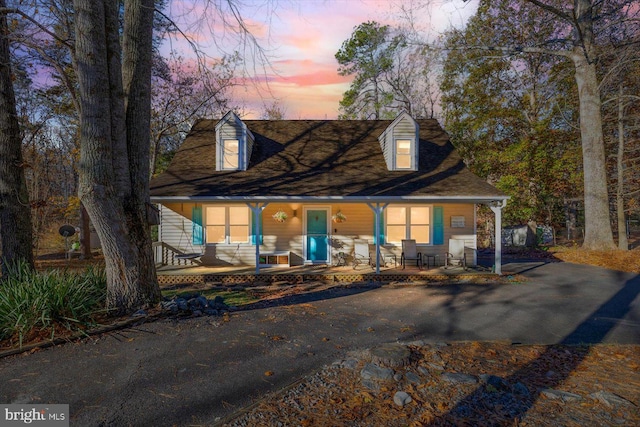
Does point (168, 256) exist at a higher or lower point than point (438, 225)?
lower

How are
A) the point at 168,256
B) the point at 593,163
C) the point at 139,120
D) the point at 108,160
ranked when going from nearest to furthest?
1. the point at 108,160
2. the point at 139,120
3. the point at 168,256
4. the point at 593,163

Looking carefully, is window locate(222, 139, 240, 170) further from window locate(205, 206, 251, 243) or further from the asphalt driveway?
the asphalt driveway

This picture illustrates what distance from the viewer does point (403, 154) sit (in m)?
Result: 13.0

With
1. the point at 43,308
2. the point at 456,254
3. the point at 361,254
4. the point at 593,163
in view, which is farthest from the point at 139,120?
the point at 593,163

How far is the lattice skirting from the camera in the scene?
10430mm

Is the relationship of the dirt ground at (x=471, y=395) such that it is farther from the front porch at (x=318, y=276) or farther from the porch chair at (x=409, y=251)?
the porch chair at (x=409, y=251)

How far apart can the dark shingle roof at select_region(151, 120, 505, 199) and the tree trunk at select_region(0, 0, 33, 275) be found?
3.67m

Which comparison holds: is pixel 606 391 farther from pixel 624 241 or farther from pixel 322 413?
pixel 624 241

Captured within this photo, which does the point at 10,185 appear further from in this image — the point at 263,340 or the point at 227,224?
the point at 263,340

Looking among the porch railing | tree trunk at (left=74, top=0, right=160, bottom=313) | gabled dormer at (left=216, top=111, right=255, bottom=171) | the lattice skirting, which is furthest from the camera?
gabled dormer at (left=216, top=111, right=255, bottom=171)

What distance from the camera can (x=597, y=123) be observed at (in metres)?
14.7

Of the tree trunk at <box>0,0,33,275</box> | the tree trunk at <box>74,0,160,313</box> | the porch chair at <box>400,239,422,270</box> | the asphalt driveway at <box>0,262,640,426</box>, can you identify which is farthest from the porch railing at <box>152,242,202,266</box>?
the porch chair at <box>400,239,422,270</box>

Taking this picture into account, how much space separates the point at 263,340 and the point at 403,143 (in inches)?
399

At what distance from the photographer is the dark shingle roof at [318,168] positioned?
10867mm
